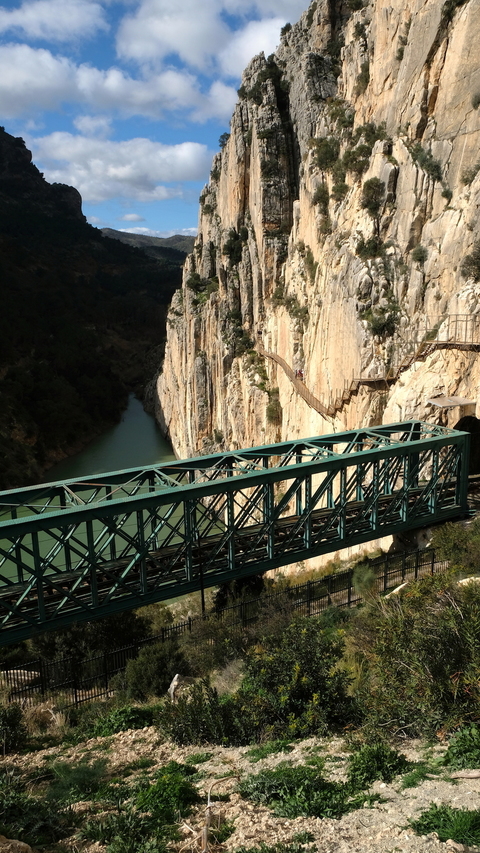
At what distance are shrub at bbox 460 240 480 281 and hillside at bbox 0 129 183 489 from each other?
39391 millimetres

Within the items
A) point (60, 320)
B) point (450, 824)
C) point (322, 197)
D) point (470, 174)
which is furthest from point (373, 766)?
point (60, 320)

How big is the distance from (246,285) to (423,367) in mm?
24298

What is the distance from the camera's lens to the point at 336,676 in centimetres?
912

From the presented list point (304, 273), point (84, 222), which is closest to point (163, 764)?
point (304, 273)

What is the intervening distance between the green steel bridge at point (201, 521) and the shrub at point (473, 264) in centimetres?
592

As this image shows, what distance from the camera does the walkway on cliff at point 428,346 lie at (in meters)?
20.2

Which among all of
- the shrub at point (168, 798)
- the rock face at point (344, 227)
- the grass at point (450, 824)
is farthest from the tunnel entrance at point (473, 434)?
the shrub at point (168, 798)

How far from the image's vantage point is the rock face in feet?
73.5

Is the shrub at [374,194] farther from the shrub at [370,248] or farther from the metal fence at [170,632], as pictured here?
the metal fence at [170,632]

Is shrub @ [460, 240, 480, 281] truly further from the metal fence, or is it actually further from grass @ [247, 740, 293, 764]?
grass @ [247, 740, 293, 764]

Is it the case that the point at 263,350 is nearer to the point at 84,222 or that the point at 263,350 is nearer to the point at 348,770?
the point at 348,770

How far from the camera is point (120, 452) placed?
5991 cm

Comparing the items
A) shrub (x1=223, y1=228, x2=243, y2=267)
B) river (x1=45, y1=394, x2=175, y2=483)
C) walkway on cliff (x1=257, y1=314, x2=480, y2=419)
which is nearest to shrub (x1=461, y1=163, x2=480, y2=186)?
walkway on cliff (x1=257, y1=314, x2=480, y2=419)

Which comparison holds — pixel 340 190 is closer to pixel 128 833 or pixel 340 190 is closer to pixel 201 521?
pixel 201 521
